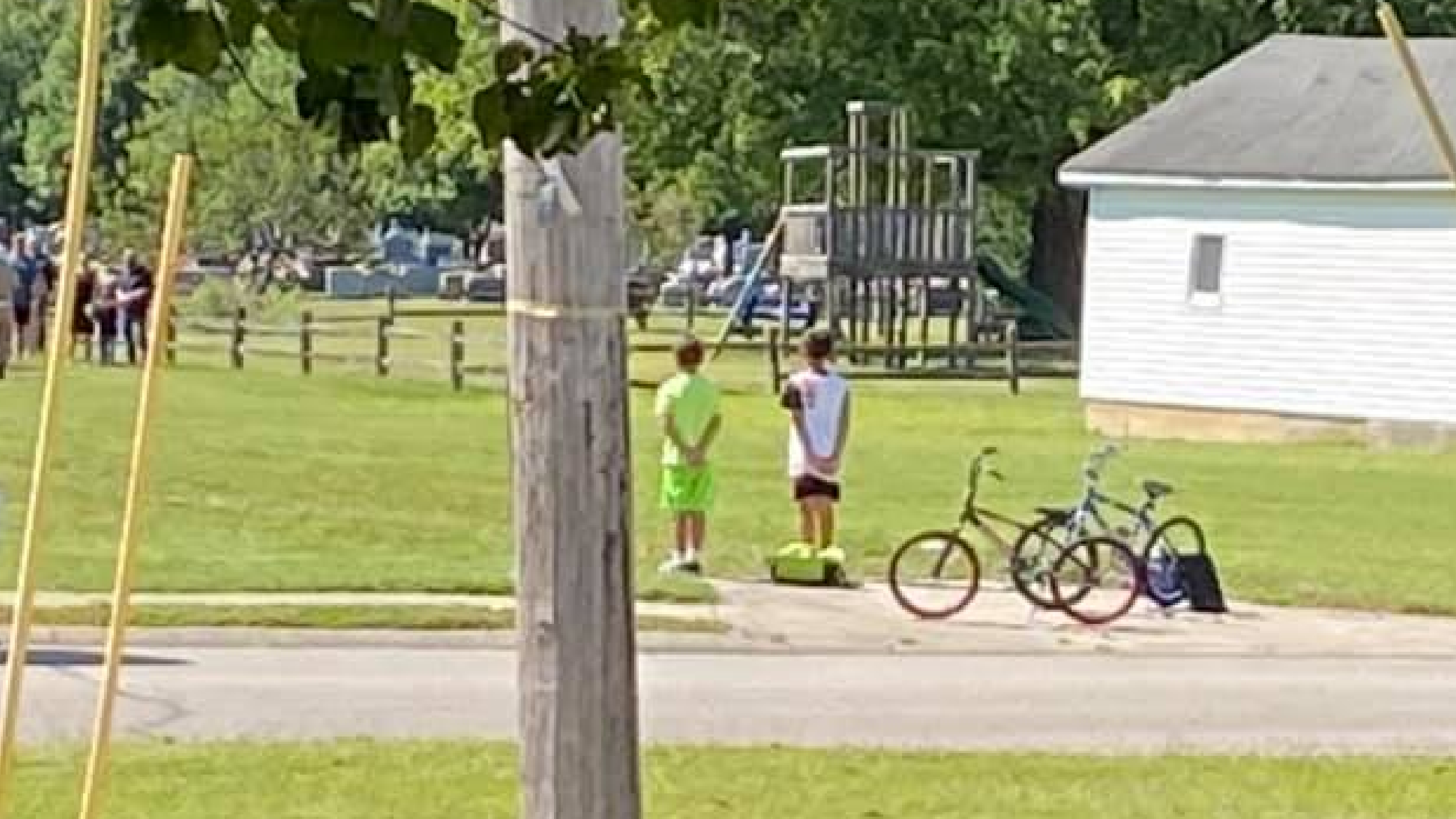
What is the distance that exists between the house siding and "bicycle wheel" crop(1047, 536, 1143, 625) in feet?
58.8

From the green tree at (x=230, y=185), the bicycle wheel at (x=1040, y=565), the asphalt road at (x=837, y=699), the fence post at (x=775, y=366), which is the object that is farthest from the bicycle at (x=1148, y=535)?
the green tree at (x=230, y=185)

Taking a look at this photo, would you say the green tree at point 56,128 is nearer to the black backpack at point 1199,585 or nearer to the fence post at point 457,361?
the fence post at point 457,361

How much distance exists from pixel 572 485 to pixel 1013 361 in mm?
44459

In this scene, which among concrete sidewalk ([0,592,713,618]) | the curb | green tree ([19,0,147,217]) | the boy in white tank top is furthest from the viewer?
green tree ([19,0,147,217])

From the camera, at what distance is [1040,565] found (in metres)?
21.1

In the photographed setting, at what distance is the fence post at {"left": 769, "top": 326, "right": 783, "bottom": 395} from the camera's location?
4881 centimetres

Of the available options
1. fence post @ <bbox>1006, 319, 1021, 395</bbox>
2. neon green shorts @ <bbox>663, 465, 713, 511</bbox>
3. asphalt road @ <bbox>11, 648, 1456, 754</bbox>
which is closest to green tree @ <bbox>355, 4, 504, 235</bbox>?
neon green shorts @ <bbox>663, 465, 713, 511</bbox>

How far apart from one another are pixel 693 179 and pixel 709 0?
5702 centimetres

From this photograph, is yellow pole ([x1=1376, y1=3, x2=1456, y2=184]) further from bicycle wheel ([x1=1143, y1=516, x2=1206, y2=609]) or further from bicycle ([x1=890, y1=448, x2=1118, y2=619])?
bicycle wheel ([x1=1143, y1=516, x2=1206, y2=609])

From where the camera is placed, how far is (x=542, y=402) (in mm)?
6805

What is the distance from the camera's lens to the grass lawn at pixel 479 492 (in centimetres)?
2298

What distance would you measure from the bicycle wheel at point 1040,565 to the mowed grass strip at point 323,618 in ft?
6.70

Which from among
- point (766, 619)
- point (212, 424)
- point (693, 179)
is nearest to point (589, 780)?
point (766, 619)

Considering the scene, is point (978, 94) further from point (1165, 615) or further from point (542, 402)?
point (542, 402)
